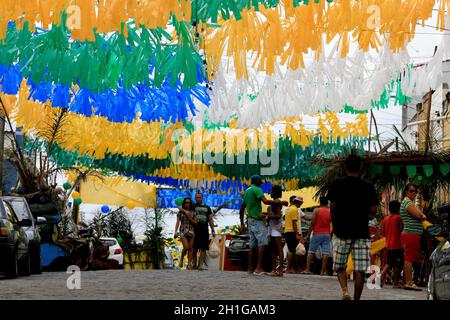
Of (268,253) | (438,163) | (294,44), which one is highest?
(294,44)

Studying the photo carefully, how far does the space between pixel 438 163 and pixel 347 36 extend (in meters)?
5.70

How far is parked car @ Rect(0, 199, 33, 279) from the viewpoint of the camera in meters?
16.5

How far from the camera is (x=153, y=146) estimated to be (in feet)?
84.2

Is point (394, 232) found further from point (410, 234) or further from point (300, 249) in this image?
point (300, 249)

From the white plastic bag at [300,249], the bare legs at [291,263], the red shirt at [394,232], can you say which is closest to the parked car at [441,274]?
the red shirt at [394,232]

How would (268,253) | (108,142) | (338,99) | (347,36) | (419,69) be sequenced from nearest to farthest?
(347,36) < (419,69) < (338,99) < (268,253) < (108,142)

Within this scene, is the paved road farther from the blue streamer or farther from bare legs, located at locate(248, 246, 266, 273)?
the blue streamer

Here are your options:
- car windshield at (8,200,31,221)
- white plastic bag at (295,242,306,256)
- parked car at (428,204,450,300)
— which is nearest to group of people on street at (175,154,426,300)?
white plastic bag at (295,242,306,256)

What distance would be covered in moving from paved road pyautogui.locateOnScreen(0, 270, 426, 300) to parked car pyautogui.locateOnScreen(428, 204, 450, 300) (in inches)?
151

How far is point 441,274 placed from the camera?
30.3 feet

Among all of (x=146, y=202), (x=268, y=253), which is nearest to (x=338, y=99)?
(x=268, y=253)

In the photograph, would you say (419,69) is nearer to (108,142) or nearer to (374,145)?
(374,145)

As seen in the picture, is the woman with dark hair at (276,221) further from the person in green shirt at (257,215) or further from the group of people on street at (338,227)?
the person in green shirt at (257,215)
